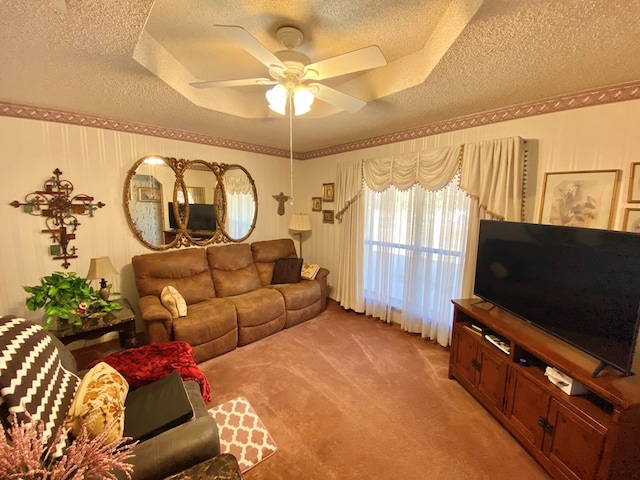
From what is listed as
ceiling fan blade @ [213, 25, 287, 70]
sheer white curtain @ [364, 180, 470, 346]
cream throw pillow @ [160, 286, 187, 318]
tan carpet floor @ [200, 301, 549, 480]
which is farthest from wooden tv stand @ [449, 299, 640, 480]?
cream throw pillow @ [160, 286, 187, 318]

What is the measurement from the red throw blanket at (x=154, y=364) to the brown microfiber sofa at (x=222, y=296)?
573 millimetres

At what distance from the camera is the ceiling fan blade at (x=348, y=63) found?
1325mm

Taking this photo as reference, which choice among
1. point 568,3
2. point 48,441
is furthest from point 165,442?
point 568,3

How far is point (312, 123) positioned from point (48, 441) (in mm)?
2903

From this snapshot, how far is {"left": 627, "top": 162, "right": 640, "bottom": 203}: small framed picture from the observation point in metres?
1.81

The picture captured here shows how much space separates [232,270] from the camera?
3535 mm

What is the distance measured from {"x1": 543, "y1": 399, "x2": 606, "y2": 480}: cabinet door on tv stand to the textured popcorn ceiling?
77.0 inches

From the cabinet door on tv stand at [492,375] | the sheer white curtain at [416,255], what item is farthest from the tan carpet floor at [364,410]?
the sheer white curtain at [416,255]

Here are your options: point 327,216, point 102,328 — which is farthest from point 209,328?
point 327,216

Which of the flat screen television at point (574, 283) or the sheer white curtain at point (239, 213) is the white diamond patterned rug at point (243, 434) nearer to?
the flat screen television at point (574, 283)

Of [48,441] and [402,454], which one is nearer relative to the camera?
[48,441]

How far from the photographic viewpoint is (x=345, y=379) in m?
2.39

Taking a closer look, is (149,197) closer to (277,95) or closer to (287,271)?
(287,271)

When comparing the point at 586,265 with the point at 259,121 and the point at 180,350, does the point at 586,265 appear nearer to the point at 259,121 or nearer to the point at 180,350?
the point at 180,350
